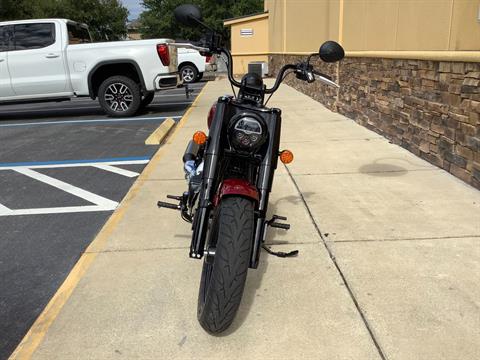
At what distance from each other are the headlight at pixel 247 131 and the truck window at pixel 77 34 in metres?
8.67

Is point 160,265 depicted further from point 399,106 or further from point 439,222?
point 399,106

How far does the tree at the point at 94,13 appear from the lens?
128 feet

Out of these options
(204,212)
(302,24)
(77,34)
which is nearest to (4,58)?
(77,34)

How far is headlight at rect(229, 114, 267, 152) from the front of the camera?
9.03 feet

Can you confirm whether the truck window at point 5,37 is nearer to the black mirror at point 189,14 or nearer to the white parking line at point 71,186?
the white parking line at point 71,186

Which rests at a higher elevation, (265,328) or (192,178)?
(192,178)

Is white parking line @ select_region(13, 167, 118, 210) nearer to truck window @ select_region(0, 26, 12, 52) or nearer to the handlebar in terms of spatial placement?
the handlebar

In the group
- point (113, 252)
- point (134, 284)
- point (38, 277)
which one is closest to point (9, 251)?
point (38, 277)

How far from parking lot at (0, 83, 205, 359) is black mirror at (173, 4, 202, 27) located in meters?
1.97

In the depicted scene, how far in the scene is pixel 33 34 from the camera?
10.1m

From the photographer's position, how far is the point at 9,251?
394 centimetres

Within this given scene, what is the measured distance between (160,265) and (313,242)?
48.0 inches

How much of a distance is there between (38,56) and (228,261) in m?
9.09

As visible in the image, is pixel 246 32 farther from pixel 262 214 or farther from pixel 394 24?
pixel 262 214
